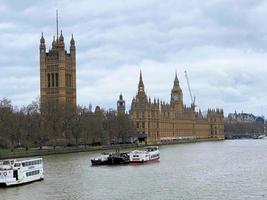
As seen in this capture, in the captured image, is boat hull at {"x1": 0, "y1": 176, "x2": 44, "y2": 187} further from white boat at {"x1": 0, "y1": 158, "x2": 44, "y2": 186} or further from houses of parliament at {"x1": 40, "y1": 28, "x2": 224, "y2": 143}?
houses of parliament at {"x1": 40, "y1": 28, "x2": 224, "y2": 143}

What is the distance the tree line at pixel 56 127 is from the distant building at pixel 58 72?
17348 millimetres

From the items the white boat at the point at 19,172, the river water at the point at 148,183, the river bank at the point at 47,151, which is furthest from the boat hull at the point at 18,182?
the river bank at the point at 47,151

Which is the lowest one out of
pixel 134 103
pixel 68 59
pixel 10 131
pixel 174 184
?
pixel 174 184

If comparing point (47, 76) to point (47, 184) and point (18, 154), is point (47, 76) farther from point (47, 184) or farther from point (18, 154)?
point (47, 184)

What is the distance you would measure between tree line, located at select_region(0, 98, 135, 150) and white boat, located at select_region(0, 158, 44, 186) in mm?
33693

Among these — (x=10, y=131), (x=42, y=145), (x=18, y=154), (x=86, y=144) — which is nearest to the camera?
(x=18, y=154)

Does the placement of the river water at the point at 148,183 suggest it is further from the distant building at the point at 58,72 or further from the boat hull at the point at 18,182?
the distant building at the point at 58,72

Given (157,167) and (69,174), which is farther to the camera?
(157,167)

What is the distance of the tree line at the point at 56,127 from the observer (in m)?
90.4

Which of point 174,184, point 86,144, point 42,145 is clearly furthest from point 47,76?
point 174,184

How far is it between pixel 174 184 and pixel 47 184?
1044 cm

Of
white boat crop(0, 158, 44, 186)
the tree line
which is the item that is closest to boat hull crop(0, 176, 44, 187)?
white boat crop(0, 158, 44, 186)

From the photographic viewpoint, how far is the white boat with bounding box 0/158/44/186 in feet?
→ 160

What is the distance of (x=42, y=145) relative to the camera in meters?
102
